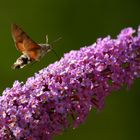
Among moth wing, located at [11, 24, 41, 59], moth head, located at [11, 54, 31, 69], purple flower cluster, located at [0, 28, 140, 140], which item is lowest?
purple flower cluster, located at [0, 28, 140, 140]

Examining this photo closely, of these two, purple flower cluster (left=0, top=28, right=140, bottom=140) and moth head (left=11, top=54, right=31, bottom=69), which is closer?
purple flower cluster (left=0, top=28, right=140, bottom=140)

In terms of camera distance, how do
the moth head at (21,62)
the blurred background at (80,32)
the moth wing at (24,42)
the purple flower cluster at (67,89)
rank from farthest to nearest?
the blurred background at (80,32), the moth head at (21,62), the moth wing at (24,42), the purple flower cluster at (67,89)

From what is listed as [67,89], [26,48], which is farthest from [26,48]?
[67,89]

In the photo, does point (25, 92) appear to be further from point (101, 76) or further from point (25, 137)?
point (101, 76)

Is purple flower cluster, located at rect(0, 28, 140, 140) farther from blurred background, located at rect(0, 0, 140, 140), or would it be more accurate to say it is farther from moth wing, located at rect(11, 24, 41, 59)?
blurred background, located at rect(0, 0, 140, 140)

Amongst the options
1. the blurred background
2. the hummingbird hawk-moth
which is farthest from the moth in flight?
the blurred background

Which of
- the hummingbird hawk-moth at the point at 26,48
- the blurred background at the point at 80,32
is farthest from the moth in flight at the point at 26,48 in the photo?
the blurred background at the point at 80,32

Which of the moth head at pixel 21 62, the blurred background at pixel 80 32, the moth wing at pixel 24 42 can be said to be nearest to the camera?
the moth wing at pixel 24 42

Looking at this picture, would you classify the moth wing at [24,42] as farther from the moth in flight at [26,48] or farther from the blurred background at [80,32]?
the blurred background at [80,32]

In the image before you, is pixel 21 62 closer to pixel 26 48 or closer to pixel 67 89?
pixel 26 48
